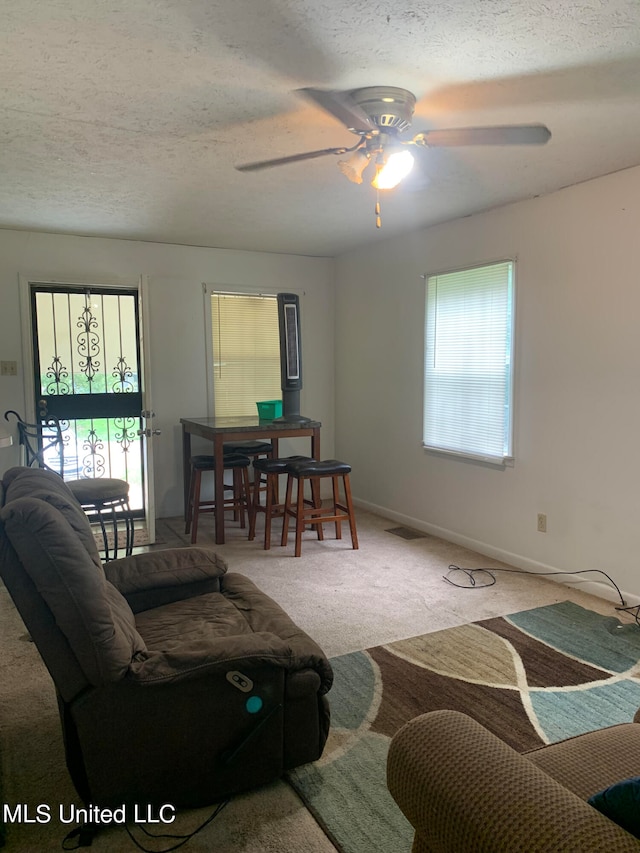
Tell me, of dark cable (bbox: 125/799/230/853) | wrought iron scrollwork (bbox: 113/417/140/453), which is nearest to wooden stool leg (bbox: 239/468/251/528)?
wrought iron scrollwork (bbox: 113/417/140/453)

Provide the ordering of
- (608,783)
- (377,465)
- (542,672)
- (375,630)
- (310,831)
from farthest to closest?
(377,465), (375,630), (542,672), (310,831), (608,783)

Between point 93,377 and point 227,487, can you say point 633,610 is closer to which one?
point 227,487

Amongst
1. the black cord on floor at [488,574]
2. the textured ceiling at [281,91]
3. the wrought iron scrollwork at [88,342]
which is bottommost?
the black cord on floor at [488,574]

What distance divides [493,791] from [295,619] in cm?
216

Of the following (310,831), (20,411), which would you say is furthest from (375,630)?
(20,411)

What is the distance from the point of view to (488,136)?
209 cm

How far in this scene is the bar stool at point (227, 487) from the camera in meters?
4.55

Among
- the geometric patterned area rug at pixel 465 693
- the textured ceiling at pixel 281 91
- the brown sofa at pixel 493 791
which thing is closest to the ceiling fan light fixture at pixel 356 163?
the textured ceiling at pixel 281 91

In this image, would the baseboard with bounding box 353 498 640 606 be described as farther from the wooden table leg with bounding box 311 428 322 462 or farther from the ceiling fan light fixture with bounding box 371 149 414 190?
the ceiling fan light fixture with bounding box 371 149 414 190

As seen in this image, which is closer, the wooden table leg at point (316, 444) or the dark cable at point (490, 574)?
the dark cable at point (490, 574)

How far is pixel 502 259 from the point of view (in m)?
3.89

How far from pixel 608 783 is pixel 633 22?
2026mm

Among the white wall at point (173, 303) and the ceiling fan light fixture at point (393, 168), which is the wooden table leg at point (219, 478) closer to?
the white wall at point (173, 303)

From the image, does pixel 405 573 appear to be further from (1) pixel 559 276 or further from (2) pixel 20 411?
(2) pixel 20 411
